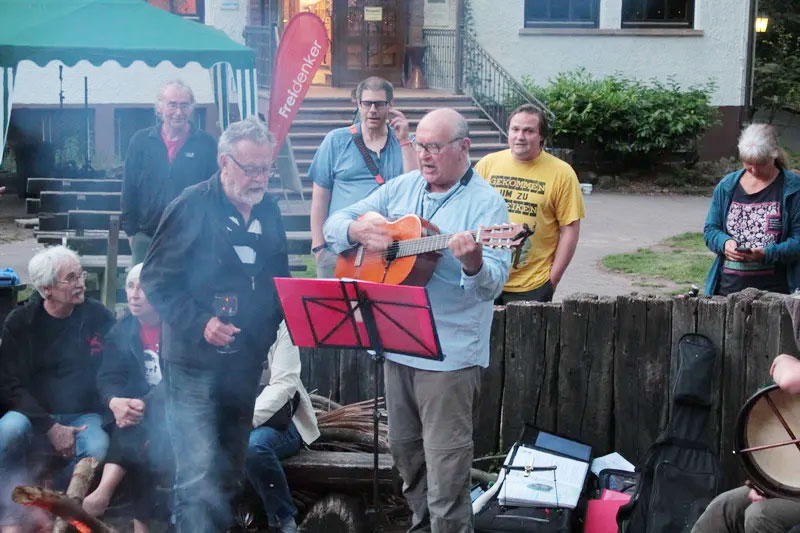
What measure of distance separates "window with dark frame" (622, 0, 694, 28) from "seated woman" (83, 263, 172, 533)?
15.7 m

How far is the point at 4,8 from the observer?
9992 millimetres

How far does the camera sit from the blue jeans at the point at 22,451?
466 centimetres

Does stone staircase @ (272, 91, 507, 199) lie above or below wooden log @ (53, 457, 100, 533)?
above

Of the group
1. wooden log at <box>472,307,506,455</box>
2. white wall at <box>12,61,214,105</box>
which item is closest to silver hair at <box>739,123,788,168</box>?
wooden log at <box>472,307,506,455</box>

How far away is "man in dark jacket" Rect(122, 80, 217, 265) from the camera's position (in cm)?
655

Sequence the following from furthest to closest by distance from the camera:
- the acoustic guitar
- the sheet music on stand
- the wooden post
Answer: the wooden post → the sheet music on stand → the acoustic guitar

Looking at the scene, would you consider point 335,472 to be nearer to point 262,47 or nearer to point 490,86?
point 262,47

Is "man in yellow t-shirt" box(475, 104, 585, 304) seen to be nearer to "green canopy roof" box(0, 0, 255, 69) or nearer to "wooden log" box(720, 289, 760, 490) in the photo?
"wooden log" box(720, 289, 760, 490)

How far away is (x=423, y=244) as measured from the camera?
417 cm

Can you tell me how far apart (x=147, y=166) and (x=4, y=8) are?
14.5 ft

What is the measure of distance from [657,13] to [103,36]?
40.1 ft

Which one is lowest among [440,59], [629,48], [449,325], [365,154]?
[449,325]

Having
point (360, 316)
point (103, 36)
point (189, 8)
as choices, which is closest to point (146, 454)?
point (360, 316)

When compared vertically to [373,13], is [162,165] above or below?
below
